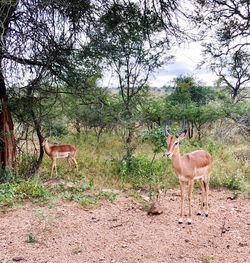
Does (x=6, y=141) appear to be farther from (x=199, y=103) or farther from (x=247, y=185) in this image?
(x=199, y=103)

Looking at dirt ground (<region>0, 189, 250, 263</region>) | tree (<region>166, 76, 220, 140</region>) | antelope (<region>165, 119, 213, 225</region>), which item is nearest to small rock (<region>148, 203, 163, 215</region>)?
dirt ground (<region>0, 189, 250, 263</region>)

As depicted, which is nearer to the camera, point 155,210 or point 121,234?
point 121,234

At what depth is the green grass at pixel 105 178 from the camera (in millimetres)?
5414

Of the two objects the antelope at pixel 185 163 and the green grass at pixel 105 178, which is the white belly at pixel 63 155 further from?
the antelope at pixel 185 163

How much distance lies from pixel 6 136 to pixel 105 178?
279cm

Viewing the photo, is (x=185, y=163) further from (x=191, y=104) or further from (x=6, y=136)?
(x=191, y=104)

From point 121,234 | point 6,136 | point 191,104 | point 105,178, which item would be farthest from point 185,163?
point 191,104

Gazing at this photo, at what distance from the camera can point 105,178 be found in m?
6.92

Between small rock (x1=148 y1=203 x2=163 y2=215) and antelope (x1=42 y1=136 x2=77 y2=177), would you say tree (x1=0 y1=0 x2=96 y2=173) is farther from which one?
small rock (x1=148 y1=203 x2=163 y2=215)

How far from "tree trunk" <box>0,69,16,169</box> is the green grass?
0.36 m

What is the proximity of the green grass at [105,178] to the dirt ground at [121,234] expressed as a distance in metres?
0.40

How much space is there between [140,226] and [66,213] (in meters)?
1.48

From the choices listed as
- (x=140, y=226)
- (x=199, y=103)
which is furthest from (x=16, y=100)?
(x=199, y=103)

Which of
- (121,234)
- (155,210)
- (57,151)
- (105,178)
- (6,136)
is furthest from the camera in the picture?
(57,151)
